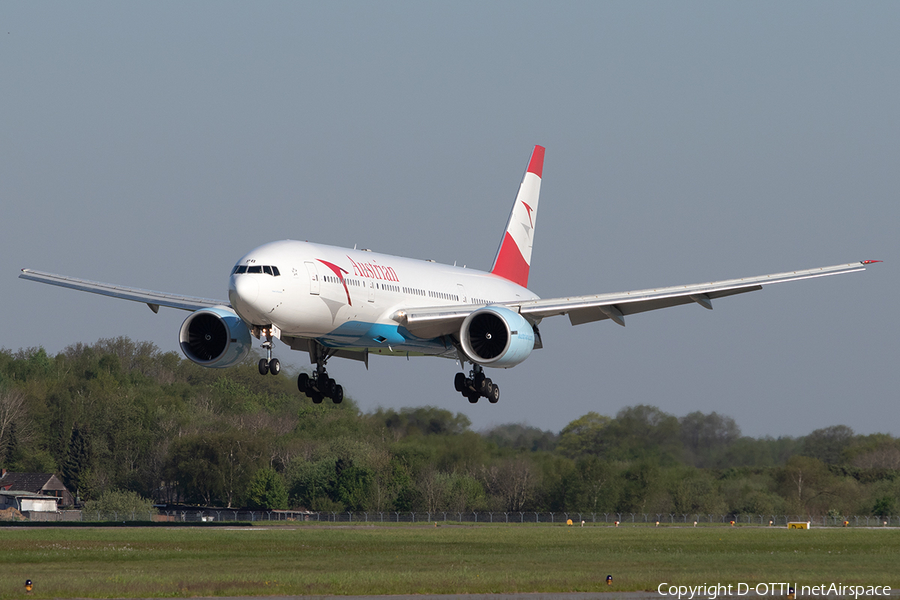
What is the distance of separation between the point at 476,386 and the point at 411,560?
929 centimetres

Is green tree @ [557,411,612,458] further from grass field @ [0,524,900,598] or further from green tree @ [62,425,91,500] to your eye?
green tree @ [62,425,91,500]

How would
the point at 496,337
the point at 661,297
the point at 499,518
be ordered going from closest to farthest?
the point at 496,337
the point at 661,297
the point at 499,518

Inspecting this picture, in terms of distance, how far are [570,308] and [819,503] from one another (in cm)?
3965

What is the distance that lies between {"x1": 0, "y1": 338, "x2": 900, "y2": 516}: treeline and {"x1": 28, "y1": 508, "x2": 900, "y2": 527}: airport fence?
56 cm

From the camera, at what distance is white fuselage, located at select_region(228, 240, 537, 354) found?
39.8 metres

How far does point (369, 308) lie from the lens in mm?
43906

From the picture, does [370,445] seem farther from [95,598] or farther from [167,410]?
[95,598]

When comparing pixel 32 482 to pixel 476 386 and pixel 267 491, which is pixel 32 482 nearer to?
pixel 267 491

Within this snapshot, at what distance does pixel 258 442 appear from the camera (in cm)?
8975

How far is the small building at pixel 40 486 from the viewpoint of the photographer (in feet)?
309

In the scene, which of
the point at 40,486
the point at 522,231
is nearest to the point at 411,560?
the point at 522,231

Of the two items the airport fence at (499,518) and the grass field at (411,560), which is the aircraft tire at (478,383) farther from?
the airport fence at (499,518)

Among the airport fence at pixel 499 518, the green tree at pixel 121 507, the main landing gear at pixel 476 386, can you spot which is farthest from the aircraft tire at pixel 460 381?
the green tree at pixel 121 507

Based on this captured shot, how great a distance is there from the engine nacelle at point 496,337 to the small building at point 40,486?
58676mm
